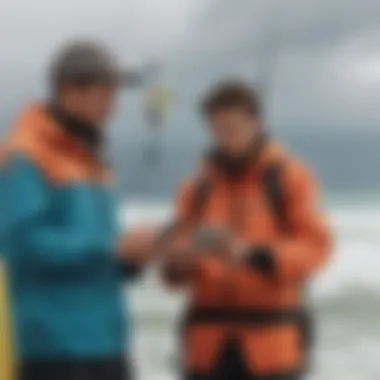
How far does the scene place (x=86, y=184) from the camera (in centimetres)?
166

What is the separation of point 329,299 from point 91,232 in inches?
62.0

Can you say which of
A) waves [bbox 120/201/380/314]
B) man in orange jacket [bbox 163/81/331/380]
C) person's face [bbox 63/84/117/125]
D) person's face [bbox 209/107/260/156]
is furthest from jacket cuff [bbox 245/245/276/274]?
waves [bbox 120/201/380/314]

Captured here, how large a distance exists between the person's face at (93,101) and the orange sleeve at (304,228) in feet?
0.93

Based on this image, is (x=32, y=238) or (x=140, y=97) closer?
(x=32, y=238)

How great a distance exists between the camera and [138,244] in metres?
1.64

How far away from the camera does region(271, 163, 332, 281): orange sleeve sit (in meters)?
1.76

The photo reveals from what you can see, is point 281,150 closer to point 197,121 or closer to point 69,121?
point 197,121

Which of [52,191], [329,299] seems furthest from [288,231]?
[329,299]

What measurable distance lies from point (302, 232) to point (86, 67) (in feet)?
1.26

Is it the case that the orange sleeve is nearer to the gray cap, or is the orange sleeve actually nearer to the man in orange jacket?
the man in orange jacket

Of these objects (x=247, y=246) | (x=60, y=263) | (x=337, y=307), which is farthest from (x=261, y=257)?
(x=337, y=307)

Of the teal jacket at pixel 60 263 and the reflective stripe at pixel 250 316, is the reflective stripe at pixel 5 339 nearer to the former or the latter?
the teal jacket at pixel 60 263

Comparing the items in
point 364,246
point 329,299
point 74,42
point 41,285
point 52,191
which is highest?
point 74,42

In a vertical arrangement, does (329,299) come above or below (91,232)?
below
